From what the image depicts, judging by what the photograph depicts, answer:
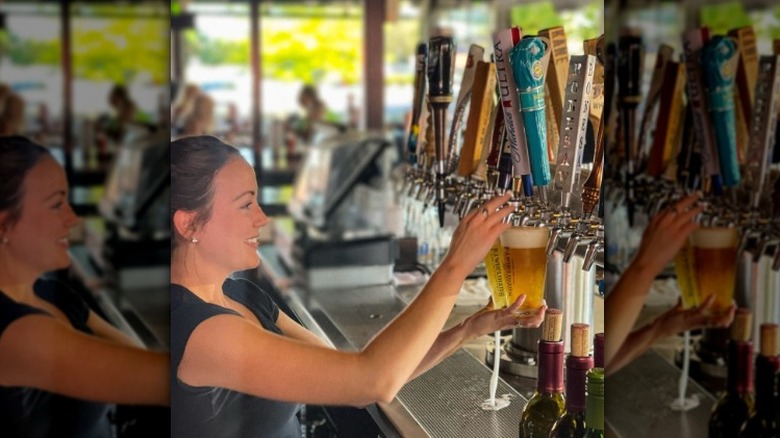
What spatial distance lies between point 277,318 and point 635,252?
723 mm

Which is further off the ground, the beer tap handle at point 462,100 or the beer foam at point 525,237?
the beer tap handle at point 462,100

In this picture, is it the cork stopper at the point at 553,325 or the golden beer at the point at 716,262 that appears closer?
the golden beer at the point at 716,262

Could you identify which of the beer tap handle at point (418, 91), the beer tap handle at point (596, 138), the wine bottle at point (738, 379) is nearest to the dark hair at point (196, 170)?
the beer tap handle at point (418, 91)

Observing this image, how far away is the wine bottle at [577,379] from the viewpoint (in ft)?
6.71

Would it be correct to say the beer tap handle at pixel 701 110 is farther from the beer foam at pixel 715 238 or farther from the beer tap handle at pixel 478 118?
the beer tap handle at pixel 478 118

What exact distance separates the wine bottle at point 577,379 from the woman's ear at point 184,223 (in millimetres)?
780

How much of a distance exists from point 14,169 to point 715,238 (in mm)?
1323

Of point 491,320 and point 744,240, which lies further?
point 491,320

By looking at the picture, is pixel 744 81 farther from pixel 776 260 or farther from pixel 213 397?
pixel 213 397

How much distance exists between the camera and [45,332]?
196cm

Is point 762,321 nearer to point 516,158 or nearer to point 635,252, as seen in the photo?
point 635,252

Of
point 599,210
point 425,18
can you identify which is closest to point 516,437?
point 599,210

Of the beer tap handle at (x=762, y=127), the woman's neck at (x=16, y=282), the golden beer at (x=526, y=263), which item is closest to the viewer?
the beer tap handle at (x=762, y=127)

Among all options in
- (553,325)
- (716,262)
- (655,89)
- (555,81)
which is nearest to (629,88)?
(655,89)
